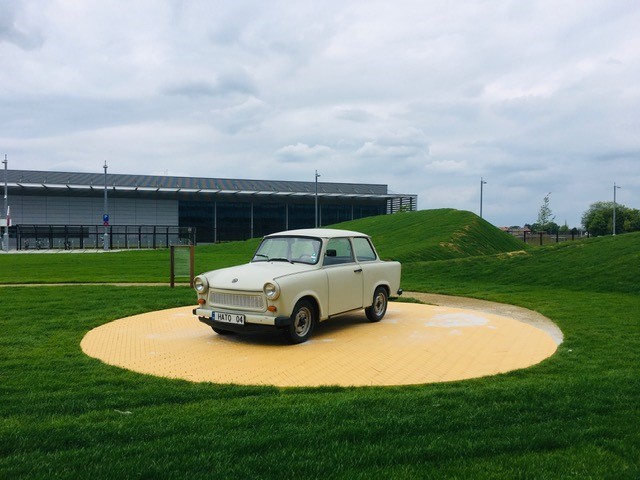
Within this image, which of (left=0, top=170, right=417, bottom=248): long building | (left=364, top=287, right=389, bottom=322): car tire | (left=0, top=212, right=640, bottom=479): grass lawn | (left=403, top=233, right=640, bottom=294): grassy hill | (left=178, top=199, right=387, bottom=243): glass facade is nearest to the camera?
(left=0, top=212, right=640, bottom=479): grass lawn

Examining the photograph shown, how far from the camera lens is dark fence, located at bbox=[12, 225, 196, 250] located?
50.8m

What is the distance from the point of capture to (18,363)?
6211mm

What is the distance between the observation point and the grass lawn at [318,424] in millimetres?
3475

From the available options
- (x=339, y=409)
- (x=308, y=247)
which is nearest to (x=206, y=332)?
(x=308, y=247)

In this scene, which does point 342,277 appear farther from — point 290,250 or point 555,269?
point 555,269

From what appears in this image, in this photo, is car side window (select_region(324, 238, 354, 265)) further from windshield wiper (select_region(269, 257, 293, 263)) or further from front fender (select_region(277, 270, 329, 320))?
windshield wiper (select_region(269, 257, 293, 263))

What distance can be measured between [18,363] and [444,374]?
15.5ft

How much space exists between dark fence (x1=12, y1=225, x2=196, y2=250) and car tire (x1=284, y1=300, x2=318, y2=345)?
140 ft

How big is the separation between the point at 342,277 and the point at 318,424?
15.1 feet

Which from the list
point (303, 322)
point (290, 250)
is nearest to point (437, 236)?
point (290, 250)

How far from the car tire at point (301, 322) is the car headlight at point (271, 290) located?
448 millimetres

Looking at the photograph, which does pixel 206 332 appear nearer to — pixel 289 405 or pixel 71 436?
pixel 289 405

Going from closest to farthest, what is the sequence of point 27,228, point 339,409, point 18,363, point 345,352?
point 339,409 < point 18,363 < point 345,352 < point 27,228

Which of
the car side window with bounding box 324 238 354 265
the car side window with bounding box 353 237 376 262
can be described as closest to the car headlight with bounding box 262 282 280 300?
the car side window with bounding box 324 238 354 265
